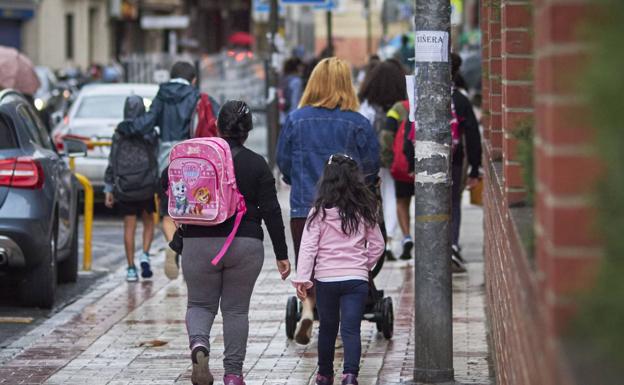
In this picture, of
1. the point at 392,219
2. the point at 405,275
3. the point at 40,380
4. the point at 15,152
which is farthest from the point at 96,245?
the point at 40,380

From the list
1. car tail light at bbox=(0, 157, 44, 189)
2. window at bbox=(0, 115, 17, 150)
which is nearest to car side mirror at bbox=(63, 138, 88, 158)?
window at bbox=(0, 115, 17, 150)

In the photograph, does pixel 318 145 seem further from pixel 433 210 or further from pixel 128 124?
pixel 128 124

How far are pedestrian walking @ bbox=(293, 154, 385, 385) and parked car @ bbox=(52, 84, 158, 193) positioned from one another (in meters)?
9.78

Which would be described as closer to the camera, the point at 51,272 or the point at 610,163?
the point at 610,163

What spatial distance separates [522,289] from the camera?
373 cm

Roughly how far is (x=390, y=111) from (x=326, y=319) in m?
5.61

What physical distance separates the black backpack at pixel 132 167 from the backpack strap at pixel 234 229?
4911 millimetres

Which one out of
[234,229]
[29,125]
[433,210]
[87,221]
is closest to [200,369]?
[234,229]

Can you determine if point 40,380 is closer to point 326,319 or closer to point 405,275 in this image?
point 326,319

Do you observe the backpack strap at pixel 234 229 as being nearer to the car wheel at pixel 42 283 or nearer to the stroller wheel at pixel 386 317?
the stroller wheel at pixel 386 317

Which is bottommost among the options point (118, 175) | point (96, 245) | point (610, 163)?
point (96, 245)

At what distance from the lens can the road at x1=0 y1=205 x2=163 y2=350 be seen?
1000 cm

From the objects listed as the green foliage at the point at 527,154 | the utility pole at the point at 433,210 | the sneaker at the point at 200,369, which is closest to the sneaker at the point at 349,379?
the utility pole at the point at 433,210

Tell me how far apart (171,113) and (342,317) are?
4.96 m
